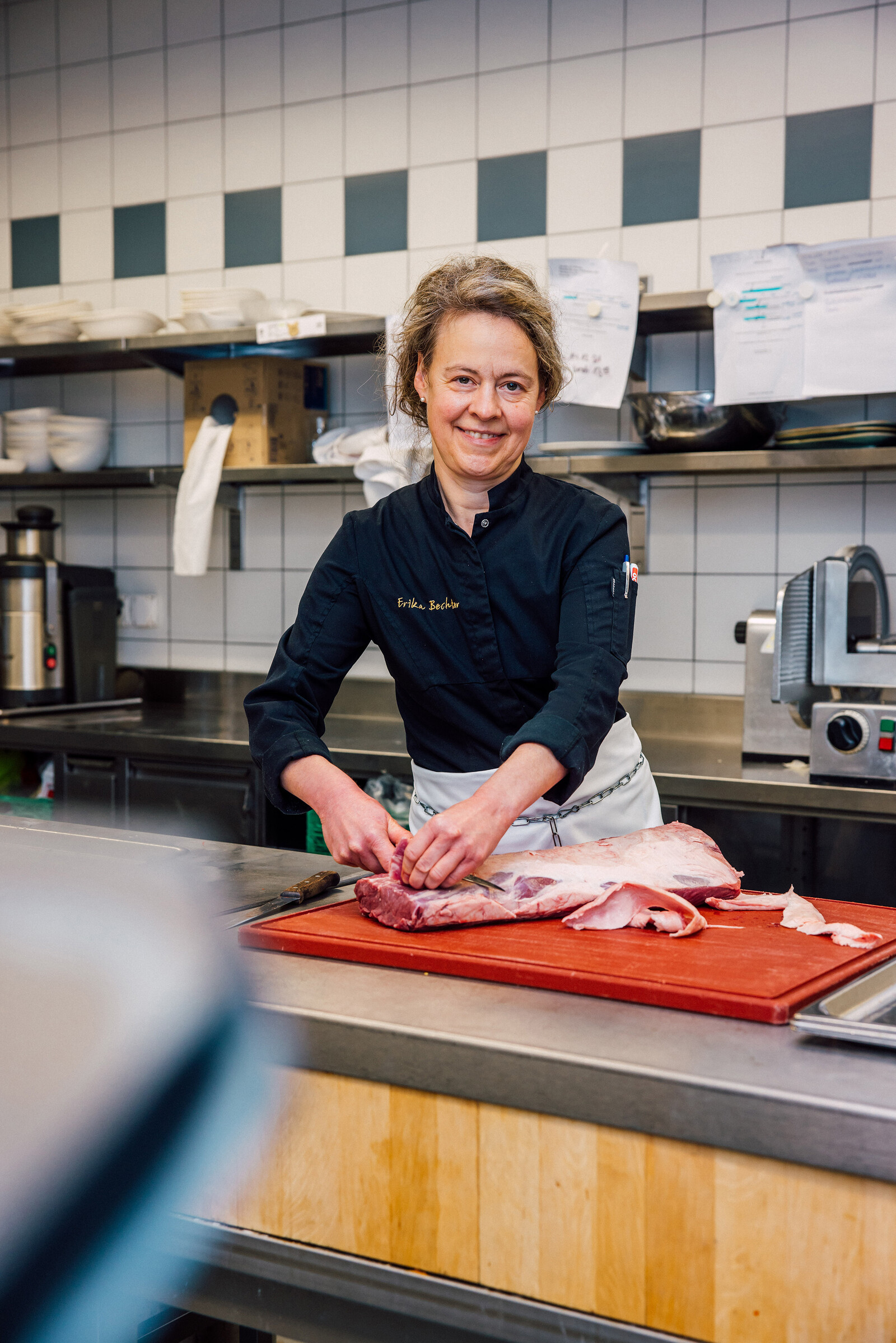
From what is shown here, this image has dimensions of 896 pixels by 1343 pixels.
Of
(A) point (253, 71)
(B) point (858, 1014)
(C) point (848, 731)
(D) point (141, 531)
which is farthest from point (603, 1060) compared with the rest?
(A) point (253, 71)

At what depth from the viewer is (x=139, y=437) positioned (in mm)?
3938

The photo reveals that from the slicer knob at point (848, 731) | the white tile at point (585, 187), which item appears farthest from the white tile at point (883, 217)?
the slicer knob at point (848, 731)

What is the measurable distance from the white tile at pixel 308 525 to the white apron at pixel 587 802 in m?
1.86

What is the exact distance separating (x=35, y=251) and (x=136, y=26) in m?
0.79

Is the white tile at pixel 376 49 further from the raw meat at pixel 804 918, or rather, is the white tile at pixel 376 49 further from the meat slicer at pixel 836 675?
the raw meat at pixel 804 918

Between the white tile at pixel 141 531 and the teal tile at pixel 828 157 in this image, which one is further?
the white tile at pixel 141 531

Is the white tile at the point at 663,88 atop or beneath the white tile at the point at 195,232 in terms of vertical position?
atop

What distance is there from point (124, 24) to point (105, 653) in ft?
6.69

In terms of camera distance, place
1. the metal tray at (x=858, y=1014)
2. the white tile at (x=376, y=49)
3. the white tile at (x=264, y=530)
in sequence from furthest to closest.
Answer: the white tile at (x=264, y=530)
the white tile at (x=376, y=49)
the metal tray at (x=858, y=1014)

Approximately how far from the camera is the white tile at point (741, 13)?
3.01 metres

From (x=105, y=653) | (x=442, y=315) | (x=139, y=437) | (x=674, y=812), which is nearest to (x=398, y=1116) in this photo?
(x=442, y=315)

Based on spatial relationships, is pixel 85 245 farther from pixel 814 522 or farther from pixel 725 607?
pixel 814 522

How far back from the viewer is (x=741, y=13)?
10.0 feet

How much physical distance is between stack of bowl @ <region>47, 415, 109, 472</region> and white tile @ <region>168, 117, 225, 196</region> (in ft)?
2.61
